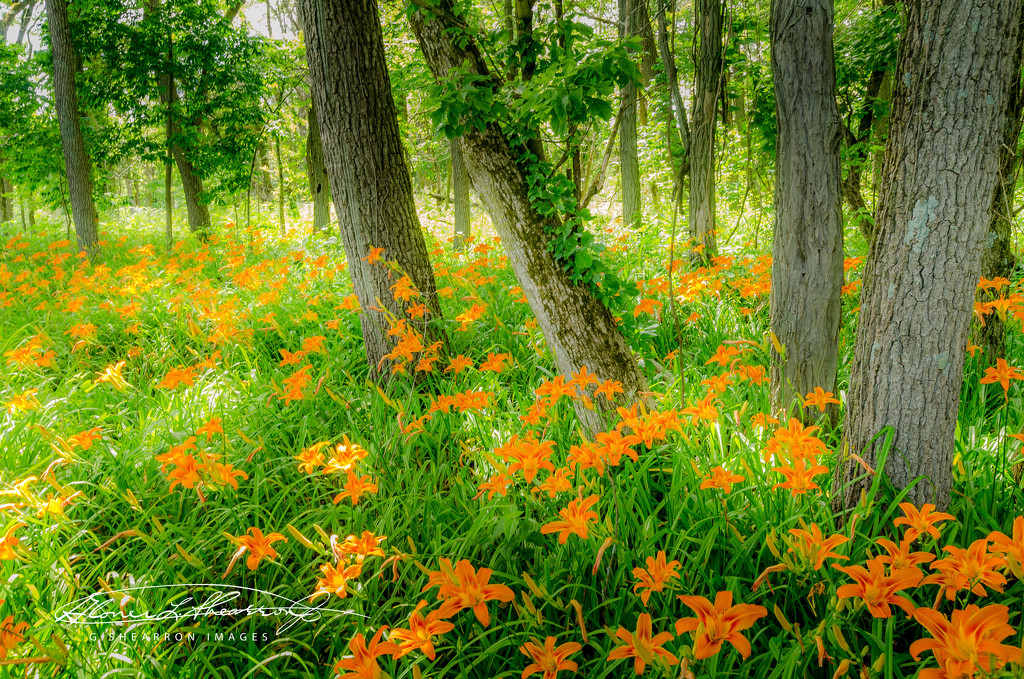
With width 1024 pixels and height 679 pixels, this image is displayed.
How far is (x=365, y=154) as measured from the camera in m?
2.87

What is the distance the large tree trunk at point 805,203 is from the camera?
1893 millimetres

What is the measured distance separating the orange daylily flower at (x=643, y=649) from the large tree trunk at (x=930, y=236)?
3.29 feet

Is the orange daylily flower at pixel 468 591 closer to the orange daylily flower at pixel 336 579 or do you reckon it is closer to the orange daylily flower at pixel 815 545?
the orange daylily flower at pixel 336 579

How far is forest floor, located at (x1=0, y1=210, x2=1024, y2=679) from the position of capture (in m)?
1.04

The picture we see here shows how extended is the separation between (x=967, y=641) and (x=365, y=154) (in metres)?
2.97

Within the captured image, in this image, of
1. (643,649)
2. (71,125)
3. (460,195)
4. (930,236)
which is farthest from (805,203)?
(71,125)

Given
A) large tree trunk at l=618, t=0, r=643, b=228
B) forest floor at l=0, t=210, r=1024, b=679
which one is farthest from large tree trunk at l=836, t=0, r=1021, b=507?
large tree trunk at l=618, t=0, r=643, b=228

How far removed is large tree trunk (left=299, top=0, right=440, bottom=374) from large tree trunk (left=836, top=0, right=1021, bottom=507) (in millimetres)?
2089

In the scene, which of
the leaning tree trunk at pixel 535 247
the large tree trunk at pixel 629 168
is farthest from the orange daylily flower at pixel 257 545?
the large tree trunk at pixel 629 168

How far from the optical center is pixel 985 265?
2582 millimetres

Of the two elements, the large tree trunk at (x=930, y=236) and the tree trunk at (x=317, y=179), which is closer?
the large tree trunk at (x=930, y=236)

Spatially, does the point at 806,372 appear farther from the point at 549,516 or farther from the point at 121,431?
the point at 121,431

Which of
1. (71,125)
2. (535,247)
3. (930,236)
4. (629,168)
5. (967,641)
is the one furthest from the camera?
(629,168)

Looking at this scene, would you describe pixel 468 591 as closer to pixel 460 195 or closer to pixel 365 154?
pixel 365 154
